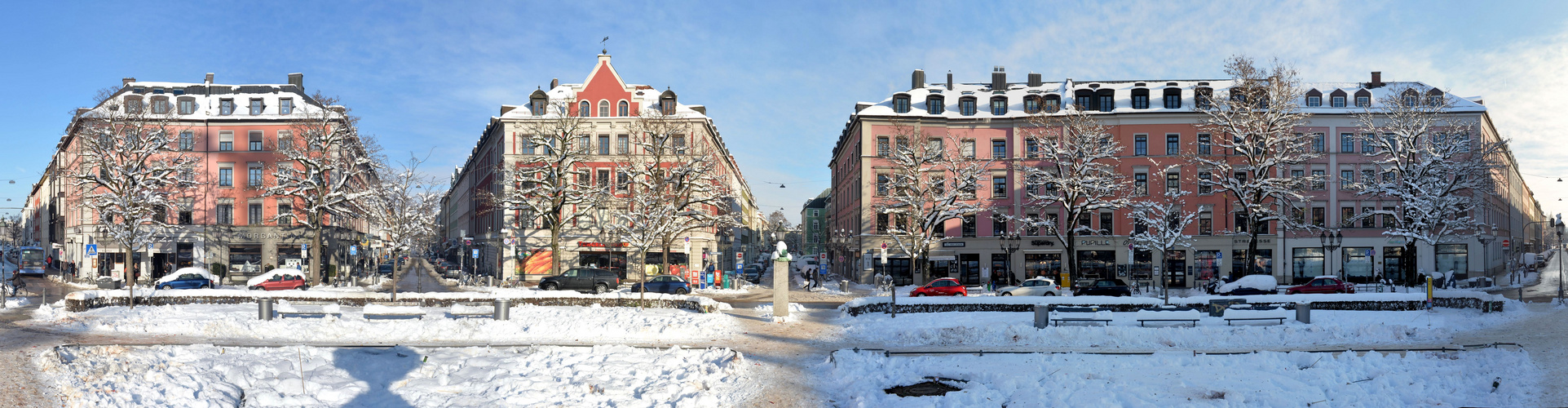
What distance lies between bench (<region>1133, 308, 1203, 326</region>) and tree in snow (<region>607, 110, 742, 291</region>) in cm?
2449

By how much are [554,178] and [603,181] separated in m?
5.65

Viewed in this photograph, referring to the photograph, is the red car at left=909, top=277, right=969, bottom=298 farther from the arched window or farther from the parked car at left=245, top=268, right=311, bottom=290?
the parked car at left=245, top=268, right=311, bottom=290

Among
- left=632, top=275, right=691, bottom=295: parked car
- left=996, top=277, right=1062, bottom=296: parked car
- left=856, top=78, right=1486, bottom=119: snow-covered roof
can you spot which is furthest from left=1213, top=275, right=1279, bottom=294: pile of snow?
left=632, top=275, right=691, bottom=295: parked car

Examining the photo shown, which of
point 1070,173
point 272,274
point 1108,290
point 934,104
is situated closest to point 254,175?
point 272,274

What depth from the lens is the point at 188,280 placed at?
3750cm

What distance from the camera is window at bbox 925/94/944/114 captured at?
50.8 m

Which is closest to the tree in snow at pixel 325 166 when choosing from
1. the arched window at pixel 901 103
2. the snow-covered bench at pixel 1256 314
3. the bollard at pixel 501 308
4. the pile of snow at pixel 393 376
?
the bollard at pixel 501 308

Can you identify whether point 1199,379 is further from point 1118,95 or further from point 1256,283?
point 1118,95

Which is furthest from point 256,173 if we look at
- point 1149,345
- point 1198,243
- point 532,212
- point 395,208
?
point 1198,243

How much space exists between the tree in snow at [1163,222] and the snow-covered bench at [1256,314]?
14431mm

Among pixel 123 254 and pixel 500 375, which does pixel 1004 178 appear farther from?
pixel 123 254

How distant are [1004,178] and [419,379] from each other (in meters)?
41.6

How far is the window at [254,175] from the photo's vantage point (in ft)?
169

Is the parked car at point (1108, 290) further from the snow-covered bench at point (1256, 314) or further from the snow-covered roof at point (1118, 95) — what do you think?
the snow-covered roof at point (1118, 95)
